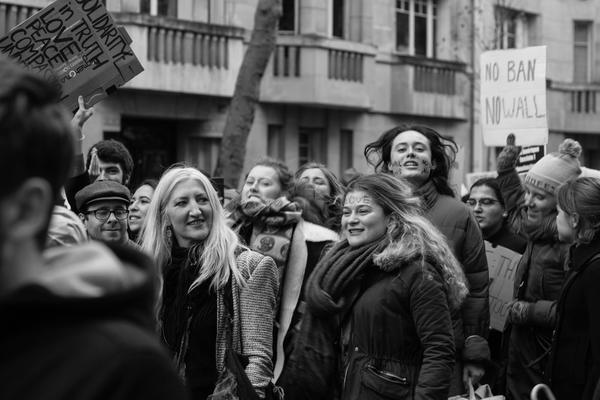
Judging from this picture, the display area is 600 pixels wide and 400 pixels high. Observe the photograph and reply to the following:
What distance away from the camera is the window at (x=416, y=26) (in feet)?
86.2

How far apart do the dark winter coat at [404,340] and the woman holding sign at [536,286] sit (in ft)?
5.04

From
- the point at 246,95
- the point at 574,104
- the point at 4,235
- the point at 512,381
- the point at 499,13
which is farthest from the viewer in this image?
the point at 574,104

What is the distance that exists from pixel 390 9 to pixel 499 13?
3366 millimetres

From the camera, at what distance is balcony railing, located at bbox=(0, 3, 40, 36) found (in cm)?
1859

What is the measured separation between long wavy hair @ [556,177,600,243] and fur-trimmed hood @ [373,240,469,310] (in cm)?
65

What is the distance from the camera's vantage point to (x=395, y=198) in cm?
562

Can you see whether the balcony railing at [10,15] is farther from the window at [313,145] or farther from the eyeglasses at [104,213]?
the eyeglasses at [104,213]

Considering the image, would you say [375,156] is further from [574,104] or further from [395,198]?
[574,104]

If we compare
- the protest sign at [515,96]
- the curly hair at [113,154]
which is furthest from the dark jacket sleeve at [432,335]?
the protest sign at [515,96]

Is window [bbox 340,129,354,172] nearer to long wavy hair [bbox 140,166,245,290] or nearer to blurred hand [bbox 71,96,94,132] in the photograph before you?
blurred hand [bbox 71,96,94,132]

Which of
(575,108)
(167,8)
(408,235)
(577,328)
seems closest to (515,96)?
(577,328)

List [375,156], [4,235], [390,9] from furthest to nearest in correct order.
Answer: [390,9]
[375,156]
[4,235]

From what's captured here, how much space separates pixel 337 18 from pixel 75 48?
17.6 meters

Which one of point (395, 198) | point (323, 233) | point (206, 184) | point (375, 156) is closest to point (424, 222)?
point (395, 198)
